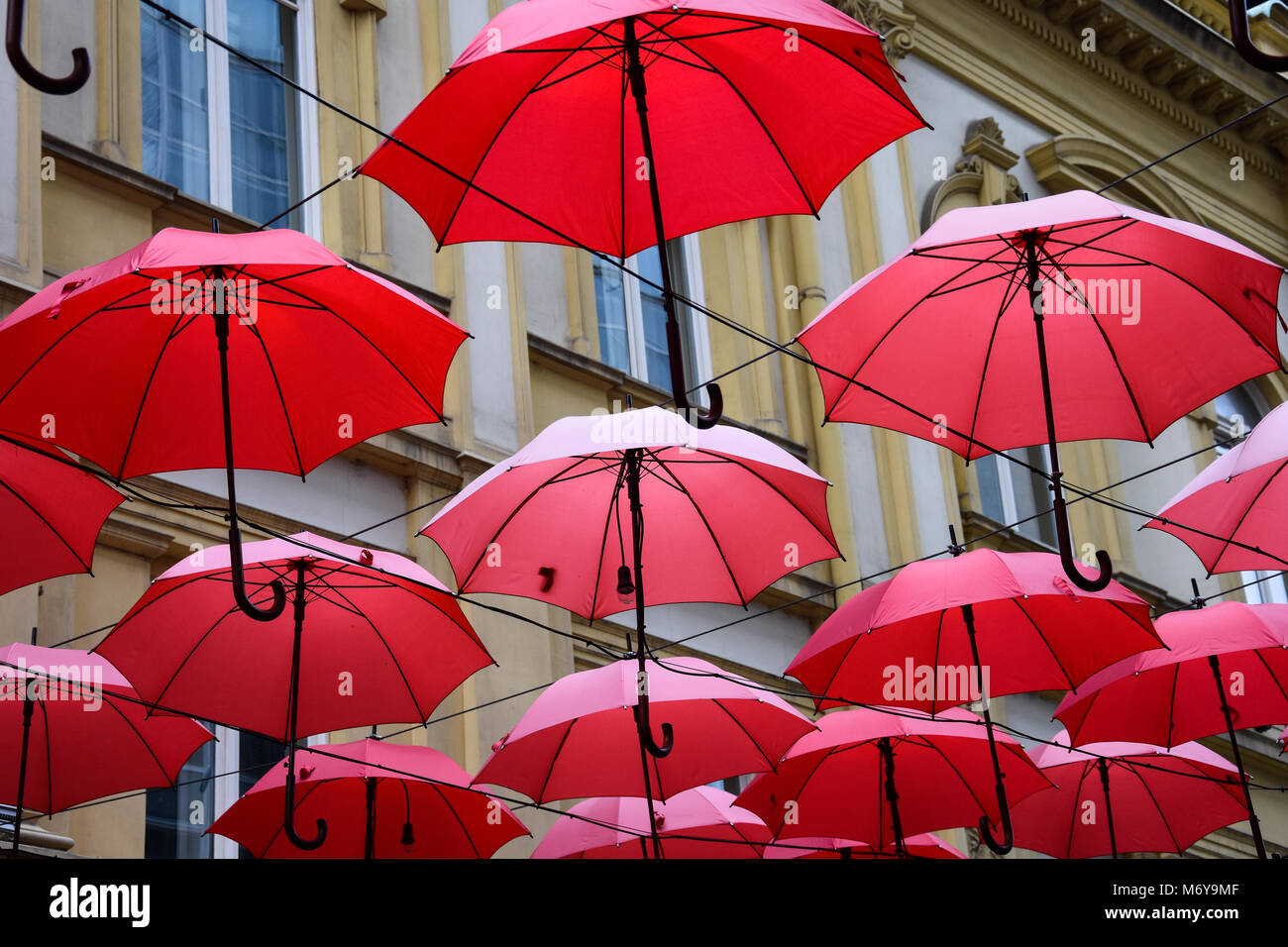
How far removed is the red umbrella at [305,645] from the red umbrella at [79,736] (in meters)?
0.29

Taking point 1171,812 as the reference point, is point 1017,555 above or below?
above

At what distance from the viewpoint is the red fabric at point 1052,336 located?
7.20m

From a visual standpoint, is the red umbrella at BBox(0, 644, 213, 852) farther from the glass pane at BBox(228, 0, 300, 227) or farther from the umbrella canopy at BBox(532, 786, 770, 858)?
the glass pane at BBox(228, 0, 300, 227)

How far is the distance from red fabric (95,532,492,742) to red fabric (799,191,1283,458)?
2.21 metres

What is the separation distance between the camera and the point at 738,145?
662cm

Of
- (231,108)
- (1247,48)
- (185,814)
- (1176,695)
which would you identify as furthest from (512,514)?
(1247,48)

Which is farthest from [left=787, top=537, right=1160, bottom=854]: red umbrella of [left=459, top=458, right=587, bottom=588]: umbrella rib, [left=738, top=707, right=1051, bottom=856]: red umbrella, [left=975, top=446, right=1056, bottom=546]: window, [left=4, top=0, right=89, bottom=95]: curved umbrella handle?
[left=975, top=446, right=1056, bottom=546]: window

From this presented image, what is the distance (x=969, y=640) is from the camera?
9312mm

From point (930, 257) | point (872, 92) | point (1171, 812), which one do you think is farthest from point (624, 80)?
point (1171, 812)

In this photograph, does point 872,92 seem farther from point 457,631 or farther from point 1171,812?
point 1171,812

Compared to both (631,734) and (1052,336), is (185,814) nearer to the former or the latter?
(631,734)

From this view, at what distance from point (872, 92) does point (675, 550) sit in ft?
9.51

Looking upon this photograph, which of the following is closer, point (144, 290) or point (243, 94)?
point (144, 290)
